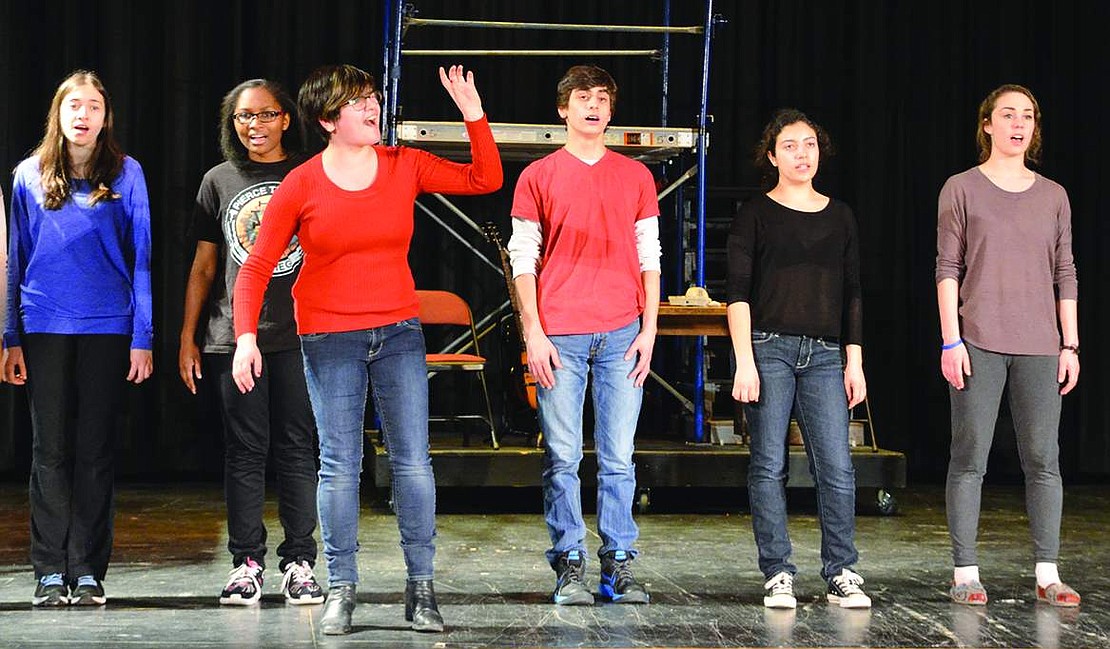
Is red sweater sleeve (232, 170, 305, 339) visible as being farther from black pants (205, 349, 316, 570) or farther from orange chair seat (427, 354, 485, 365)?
orange chair seat (427, 354, 485, 365)

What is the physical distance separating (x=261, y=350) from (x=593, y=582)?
1133 mm

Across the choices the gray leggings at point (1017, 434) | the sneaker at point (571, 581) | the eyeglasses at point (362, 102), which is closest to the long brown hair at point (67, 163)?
the eyeglasses at point (362, 102)

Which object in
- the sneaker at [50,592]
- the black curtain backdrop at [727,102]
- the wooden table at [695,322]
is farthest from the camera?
the black curtain backdrop at [727,102]

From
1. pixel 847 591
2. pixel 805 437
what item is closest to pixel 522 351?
pixel 805 437

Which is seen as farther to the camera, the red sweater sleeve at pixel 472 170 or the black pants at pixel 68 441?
the black pants at pixel 68 441

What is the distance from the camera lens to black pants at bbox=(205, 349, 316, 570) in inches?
132

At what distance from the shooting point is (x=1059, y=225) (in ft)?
11.6

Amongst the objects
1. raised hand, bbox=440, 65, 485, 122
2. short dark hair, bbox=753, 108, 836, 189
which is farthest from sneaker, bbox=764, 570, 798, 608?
raised hand, bbox=440, 65, 485, 122

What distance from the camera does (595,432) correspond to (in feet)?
11.0

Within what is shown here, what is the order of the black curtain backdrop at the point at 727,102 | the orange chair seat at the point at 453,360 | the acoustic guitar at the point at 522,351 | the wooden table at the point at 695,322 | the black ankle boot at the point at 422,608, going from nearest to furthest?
the black ankle boot at the point at 422,608 < the wooden table at the point at 695,322 < the orange chair seat at the point at 453,360 < the acoustic guitar at the point at 522,351 < the black curtain backdrop at the point at 727,102

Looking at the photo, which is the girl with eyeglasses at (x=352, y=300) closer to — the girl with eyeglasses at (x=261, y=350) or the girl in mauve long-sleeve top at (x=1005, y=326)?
the girl with eyeglasses at (x=261, y=350)

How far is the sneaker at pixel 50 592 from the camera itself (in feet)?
10.8

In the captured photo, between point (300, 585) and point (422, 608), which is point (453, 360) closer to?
point (300, 585)

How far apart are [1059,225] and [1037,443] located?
1.91ft
